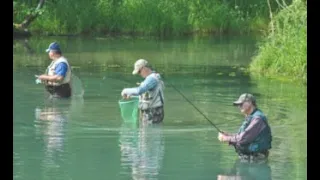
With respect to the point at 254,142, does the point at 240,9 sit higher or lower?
higher

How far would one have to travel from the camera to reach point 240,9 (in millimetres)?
48562

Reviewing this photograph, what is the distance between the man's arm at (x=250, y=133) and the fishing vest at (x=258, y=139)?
49 millimetres

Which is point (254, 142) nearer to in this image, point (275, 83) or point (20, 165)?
point (20, 165)

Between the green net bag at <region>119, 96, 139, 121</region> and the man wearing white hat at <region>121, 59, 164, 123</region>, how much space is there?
22 centimetres

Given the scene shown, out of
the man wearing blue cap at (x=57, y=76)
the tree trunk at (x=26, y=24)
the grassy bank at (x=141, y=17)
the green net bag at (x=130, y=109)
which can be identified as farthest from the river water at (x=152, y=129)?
the grassy bank at (x=141, y=17)

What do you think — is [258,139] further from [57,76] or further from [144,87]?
[57,76]

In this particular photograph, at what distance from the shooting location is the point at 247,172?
11.2 metres

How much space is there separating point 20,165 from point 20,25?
107 feet

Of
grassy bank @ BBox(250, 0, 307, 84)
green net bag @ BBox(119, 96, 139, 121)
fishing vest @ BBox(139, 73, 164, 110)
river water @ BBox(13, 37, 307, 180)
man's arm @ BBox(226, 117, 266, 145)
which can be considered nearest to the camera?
man's arm @ BBox(226, 117, 266, 145)

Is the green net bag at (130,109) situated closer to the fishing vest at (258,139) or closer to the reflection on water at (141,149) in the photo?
the reflection on water at (141,149)

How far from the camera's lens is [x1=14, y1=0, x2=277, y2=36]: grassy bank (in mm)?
44750

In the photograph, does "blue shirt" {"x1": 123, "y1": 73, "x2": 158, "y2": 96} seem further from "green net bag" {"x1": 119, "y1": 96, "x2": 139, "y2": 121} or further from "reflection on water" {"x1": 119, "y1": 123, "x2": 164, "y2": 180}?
"green net bag" {"x1": 119, "y1": 96, "x2": 139, "y2": 121}

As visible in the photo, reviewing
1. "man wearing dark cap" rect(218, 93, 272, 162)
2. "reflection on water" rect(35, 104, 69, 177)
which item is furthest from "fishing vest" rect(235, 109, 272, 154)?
"reflection on water" rect(35, 104, 69, 177)
